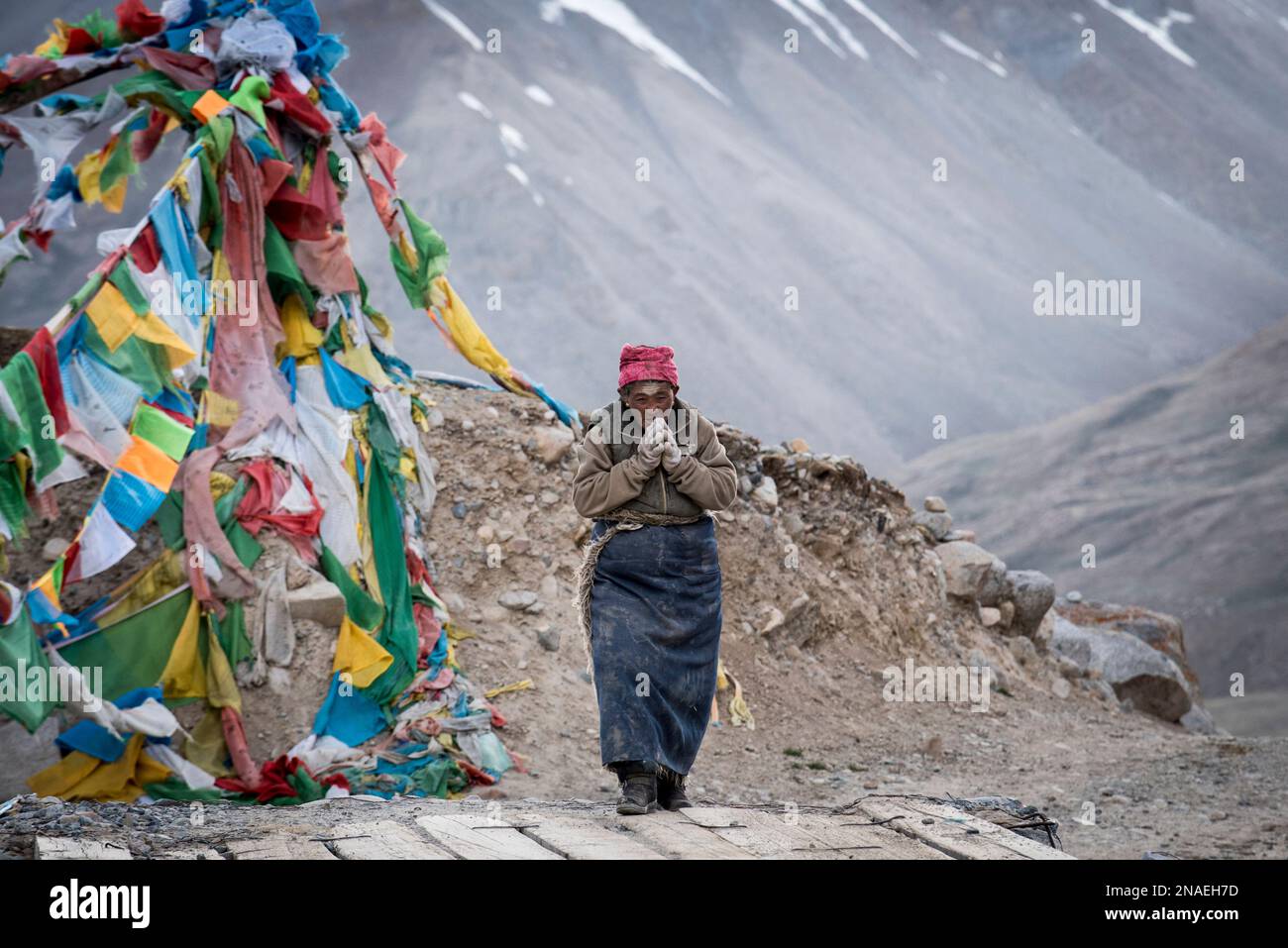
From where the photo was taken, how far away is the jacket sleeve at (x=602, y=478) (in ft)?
13.0

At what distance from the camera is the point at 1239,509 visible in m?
25.0

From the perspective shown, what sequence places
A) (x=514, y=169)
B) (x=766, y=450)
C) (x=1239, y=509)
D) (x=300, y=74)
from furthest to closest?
(x=514, y=169), (x=1239, y=509), (x=766, y=450), (x=300, y=74)

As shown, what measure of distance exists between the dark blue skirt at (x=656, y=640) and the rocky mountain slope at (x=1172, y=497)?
1864cm

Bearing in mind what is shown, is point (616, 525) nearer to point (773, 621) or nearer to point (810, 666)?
point (773, 621)

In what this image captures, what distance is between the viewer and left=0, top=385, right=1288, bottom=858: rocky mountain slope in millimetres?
6098

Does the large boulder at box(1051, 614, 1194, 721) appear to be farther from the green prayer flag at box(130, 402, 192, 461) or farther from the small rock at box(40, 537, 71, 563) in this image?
the small rock at box(40, 537, 71, 563)

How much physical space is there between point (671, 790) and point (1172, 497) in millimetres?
24598

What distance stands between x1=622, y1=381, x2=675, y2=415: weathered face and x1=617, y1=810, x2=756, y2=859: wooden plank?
121 cm

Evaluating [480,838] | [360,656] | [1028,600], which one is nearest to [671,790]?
[480,838]

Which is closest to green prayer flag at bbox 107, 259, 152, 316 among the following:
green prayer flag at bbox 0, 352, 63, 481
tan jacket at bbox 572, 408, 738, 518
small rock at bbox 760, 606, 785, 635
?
green prayer flag at bbox 0, 352, 63, 481

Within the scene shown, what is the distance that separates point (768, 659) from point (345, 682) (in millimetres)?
2784

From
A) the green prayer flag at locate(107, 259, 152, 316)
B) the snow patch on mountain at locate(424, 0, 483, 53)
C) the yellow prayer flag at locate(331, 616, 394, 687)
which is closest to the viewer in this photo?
the green prayer flag at locate(107, 259, 152, 316)

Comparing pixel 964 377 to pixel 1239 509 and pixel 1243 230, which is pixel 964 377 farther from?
pixel 1243 230

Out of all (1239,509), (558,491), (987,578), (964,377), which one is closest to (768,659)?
(558,491)
